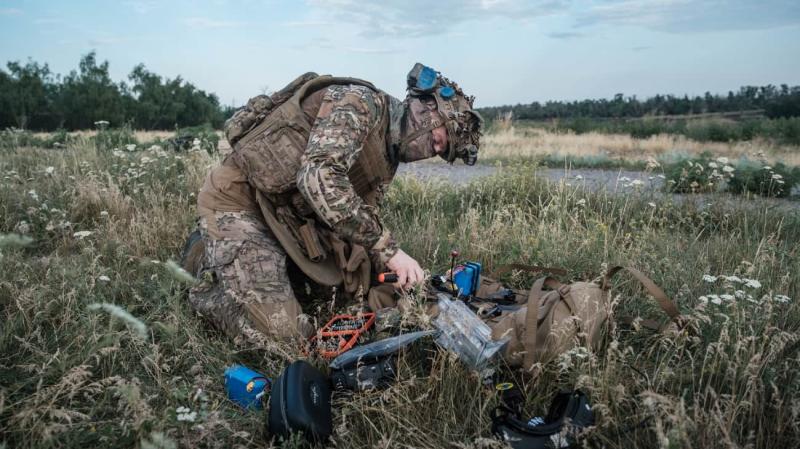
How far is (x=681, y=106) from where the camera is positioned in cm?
4559

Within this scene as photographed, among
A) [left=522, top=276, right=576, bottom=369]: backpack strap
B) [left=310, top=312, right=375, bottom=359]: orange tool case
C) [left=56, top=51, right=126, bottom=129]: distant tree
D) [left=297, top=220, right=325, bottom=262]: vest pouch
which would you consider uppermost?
[left=56, top=51, right=126, bottom=129]: distant tree

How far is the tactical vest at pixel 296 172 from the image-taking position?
347 centimetres

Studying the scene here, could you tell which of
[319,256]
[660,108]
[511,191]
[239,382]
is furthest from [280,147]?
[660,108]

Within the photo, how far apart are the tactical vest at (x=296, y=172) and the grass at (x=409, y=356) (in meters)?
0.78

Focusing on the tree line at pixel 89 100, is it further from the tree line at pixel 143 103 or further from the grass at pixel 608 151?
the grass at pixel 608 151

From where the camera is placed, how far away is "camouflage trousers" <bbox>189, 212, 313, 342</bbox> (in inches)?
130

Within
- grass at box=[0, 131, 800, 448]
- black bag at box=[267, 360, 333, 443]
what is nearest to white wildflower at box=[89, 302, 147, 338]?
grass at box=[0, 131, 800, 448]

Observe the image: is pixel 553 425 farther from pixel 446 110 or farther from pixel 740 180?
pixel 740 180

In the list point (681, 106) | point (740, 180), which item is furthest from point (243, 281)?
point (681, 106)

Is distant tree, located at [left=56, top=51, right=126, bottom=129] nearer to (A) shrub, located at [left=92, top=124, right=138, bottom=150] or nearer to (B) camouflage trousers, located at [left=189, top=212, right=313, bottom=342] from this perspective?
(A) shrub, located at [left=92, top=124, right=138, bottom=150]

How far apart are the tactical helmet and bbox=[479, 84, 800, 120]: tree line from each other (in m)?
31.7

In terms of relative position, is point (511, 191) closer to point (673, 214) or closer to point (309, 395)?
point (673, 214)

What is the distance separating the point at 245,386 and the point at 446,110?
1.98m

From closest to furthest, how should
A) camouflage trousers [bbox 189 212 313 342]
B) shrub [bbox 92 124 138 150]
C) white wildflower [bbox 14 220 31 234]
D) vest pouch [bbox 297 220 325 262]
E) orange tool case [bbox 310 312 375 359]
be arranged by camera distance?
orange tool case [bbox 310 312 375 359] → camouflage trousers [bbox 189 212 313 342] → vest pouch [bbox 297 220 325 262] → white wildflower [bbox 14 220 31 234] → shrub [bbox 92 124 138 150]
